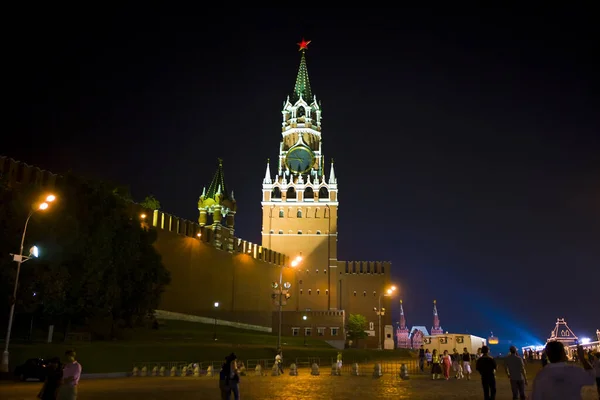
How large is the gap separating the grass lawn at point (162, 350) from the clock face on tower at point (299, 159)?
3772cm

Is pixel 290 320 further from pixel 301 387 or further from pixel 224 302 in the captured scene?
pixel 301 387

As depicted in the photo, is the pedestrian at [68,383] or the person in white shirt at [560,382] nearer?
the person in white shirt at [560,382]

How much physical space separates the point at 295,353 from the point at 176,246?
14801 mm

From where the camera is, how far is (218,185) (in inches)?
2817

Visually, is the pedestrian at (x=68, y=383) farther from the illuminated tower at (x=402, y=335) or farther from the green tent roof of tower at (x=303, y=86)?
the illuminated tower at (x=402, y=335)

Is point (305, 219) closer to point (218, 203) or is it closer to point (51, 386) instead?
point (218, 203)

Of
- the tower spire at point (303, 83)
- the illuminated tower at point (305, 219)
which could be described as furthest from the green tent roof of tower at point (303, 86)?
the illuminated tower at point (305, 219)

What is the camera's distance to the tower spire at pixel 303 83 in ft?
283

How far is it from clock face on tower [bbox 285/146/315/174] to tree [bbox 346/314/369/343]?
71.3 ft

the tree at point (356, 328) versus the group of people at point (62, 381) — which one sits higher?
the tree at point (356, 328)

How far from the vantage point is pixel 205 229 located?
5084 centimetres

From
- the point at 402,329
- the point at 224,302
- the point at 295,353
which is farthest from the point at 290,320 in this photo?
the point at 402,329

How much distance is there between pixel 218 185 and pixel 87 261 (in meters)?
45.2

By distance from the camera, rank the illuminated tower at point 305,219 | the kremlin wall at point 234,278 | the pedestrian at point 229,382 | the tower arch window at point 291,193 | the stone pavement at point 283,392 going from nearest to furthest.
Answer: the pedestrian at point 229,382 < the stone pavement at point 283,392 < the kremlin wall at point 234,278 < the illuminated tower at point 305,219 < the tower arch window at point 291,193
